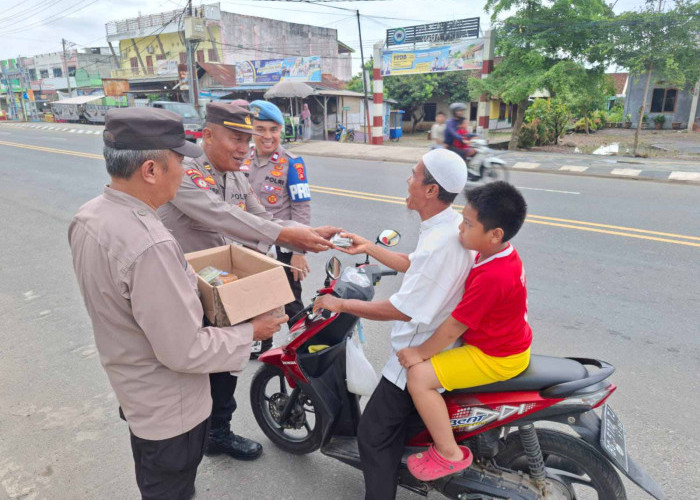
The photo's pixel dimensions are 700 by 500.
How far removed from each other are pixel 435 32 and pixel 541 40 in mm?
4329

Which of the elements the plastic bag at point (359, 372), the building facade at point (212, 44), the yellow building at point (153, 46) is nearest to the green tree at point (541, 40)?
the plastic bag at point (359, 372)

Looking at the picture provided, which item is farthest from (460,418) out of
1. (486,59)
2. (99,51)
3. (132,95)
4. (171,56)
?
(99,51)

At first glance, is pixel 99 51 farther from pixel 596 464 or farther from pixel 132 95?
pixel 596 464

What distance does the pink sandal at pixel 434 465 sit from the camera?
1910 millimetres

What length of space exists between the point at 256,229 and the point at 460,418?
4.33 feet

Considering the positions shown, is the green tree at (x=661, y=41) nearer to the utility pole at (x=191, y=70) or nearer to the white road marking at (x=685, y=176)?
the white road marking at (x=685, y=176)

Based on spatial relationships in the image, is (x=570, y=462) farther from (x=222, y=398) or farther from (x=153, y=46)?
(x=153, y=46)

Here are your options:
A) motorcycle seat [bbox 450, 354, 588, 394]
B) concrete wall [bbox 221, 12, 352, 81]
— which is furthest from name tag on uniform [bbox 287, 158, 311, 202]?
concrete wall [bbox 221, 12, 352, 81]

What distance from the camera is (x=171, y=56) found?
39750mm

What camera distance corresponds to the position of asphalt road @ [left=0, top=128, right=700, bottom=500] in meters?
2.46

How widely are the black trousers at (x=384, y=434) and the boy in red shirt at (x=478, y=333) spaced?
11 cm

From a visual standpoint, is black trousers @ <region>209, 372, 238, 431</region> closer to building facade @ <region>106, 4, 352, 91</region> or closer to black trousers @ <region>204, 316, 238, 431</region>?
black trousers @ <region>204, 316, 238, 431</region>

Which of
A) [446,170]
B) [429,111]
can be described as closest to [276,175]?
[446,170]

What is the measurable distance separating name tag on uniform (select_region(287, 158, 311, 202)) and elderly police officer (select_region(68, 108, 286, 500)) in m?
1.70
